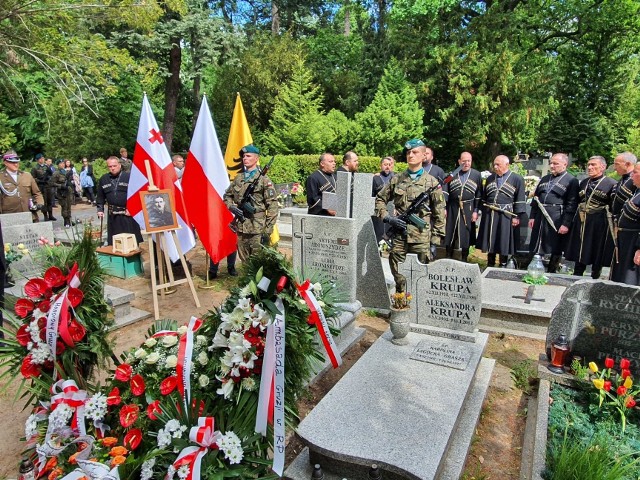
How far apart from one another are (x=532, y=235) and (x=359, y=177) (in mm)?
3399

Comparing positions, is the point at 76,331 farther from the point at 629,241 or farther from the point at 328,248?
the point at 629,241

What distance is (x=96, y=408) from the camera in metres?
2.91

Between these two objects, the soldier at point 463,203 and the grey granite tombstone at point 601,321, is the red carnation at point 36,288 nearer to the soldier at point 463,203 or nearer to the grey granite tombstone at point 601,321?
the grey granite tombstone at point 601,321

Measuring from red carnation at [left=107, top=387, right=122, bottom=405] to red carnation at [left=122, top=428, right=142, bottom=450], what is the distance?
306 mm

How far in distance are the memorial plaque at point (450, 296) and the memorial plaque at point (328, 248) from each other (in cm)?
111

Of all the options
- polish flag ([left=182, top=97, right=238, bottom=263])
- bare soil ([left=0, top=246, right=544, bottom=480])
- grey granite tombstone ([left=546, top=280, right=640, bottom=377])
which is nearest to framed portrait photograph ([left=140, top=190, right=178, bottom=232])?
polish flag ([left=182, top=97, right=238, bottom=263])

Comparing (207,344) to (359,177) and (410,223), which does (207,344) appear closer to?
(410,223)

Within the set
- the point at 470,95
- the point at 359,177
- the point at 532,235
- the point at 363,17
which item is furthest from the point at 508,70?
the point at 359,177

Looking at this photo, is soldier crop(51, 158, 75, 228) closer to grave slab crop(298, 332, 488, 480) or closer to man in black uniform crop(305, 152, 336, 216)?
man in black uniform crop(305, 152, 336, 216)

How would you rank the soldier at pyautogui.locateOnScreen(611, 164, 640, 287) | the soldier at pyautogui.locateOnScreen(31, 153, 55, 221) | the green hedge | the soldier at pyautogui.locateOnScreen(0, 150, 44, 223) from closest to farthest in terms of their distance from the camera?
the soldier at pyautogui.locateOnScreen(611, 164, 640, 287) < the soldier at pyautogui.locateOnScreen(0, 150, 44, 223) < the soldier at pyautogui.locateOnScreen(31, 153, 55, 221) < the green hedge

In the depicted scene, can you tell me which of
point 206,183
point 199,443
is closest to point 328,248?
point 206,183

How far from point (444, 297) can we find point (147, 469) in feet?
11.0

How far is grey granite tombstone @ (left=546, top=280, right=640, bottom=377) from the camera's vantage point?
3.98m

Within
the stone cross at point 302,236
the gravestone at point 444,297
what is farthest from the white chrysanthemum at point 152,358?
the stone cross at point 302,236
